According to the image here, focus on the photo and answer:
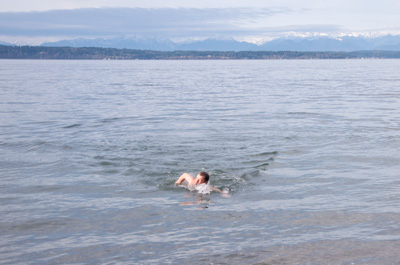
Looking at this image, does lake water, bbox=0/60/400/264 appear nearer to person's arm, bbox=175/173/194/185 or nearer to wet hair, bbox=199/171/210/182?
person's arm, bbox=175/173/194/185

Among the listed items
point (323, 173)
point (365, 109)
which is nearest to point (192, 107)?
point (365, 109)

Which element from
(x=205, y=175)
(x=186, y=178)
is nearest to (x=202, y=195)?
(x=205, y=175)

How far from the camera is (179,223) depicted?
9.67m

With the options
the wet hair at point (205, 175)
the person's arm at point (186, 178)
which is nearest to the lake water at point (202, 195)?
the person's arm at point (186, 178)

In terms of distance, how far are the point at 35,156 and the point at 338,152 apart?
10.4 m

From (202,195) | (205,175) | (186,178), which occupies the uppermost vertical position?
(205,175)

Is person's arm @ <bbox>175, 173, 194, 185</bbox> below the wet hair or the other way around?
below

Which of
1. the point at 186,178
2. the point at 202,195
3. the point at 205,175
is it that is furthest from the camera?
the point at 186,178

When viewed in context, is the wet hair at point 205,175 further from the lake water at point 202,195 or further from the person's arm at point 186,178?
the lake water at point 202,195

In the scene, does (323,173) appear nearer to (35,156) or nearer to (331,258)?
(331,258)

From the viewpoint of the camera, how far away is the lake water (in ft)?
27.4

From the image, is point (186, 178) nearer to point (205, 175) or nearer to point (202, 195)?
point (205, 175)

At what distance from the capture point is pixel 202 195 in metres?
12.0

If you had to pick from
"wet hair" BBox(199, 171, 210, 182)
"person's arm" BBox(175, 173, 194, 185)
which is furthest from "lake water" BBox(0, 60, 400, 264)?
"wet hair" BBox(199, 171, 210, 182)
